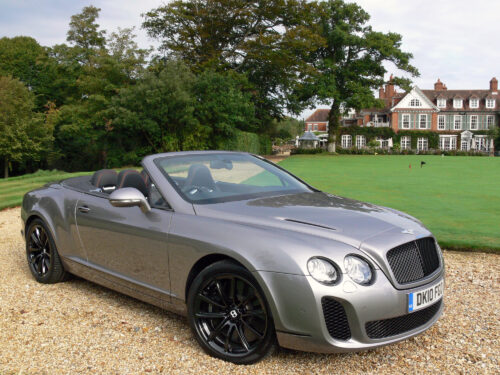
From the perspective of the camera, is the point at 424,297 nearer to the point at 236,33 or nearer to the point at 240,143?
the point at 240,143

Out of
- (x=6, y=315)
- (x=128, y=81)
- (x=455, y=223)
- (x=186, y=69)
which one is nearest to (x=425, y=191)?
(x=455, y=223)

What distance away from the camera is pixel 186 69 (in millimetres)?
32469

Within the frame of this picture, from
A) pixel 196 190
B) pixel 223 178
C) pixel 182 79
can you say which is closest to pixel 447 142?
pixel 182 79

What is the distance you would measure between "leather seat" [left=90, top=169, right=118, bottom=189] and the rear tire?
755 mm

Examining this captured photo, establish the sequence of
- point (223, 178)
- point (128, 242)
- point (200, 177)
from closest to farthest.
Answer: point (128, 242) → point (200, 177) → point (223, 178)

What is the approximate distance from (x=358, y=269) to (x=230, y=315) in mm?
949

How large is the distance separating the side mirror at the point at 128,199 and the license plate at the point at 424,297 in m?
2.12

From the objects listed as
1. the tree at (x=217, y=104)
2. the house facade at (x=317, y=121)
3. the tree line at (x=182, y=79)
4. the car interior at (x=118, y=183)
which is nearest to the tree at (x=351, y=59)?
the tree line at (x=182, y=79)

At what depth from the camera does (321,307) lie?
9.69ft

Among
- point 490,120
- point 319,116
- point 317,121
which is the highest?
point 319,116

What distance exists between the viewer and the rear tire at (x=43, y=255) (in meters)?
5.20

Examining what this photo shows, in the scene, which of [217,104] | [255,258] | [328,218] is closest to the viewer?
[255,258]

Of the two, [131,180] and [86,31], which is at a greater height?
[86,31]

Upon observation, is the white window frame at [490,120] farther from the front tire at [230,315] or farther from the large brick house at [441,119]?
the front tire at [230,315]
